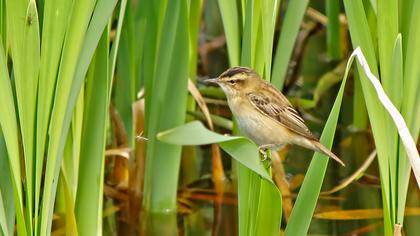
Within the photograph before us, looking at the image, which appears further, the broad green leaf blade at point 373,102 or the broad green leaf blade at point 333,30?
the broad green leaf blade at point 333,30

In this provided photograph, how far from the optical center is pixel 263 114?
4.27 m

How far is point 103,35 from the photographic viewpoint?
12.6 feet

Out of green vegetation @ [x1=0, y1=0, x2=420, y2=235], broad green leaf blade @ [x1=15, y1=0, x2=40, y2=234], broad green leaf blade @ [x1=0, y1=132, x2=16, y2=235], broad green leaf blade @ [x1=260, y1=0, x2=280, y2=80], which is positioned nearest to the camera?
broad green leaf blade @ [x1=15, y1=0, x2=40, y2=234]

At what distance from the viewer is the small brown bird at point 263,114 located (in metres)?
4.17

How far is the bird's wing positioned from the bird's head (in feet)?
0.25

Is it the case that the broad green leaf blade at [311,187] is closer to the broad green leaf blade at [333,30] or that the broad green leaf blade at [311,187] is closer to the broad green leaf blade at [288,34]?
the broad green leaf blade at [288,34]

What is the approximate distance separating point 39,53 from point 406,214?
9.89 feet

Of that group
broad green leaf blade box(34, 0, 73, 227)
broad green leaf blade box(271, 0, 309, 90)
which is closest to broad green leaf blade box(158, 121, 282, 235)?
broad green leaf blade box(34, 0, 73, 227)

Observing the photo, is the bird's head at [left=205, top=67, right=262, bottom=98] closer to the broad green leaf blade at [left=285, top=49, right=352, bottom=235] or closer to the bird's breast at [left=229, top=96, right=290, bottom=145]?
the bird's breast at [left=229, top=96, right=290, bottom=145]

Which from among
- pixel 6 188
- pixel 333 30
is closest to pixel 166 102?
pixel 6 188

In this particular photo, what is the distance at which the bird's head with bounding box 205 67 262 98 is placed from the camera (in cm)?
387

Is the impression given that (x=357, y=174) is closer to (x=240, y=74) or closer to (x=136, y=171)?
(x=136, y=171)

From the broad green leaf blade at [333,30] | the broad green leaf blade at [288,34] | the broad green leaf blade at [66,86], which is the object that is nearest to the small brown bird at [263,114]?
the broad green leaf blade at [288,34]

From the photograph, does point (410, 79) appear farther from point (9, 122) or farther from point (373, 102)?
point (9, 122)
